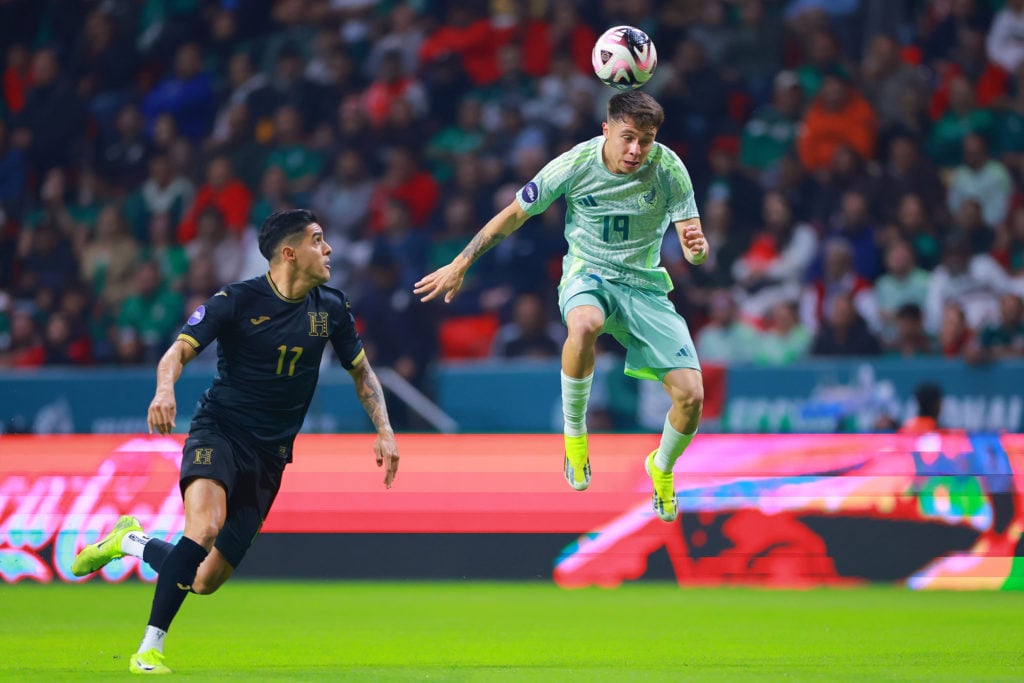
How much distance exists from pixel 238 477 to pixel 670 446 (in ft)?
8.00

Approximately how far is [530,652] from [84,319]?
30.9ft

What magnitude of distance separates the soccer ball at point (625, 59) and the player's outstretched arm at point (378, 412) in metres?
2.04

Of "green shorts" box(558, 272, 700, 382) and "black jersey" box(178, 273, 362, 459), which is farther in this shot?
"green shorts" box(558, 272, 700, 382)

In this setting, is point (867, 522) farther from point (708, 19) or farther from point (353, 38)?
point (353, 38)

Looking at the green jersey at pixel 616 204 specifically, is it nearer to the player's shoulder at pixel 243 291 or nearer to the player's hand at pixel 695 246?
the player's hand at pixel 695 246

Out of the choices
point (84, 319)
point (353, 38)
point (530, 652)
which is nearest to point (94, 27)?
point (353, 38)

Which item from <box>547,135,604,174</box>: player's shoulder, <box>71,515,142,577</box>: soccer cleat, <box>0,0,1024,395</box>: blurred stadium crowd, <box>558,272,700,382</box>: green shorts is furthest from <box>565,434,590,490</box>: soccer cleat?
<box>0,0,1024,395</box>: blurred stadium crowd

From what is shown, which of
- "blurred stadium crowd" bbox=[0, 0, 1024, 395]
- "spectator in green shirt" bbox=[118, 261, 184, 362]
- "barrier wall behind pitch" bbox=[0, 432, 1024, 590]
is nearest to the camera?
"barrier wall behind pitch" bbox=[0, 432, 1024, 590]

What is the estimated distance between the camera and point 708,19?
17.1m

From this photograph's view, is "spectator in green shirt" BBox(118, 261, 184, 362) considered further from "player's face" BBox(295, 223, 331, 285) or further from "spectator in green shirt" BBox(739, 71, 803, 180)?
"player's face" BBox(295, 223, 331, 285)

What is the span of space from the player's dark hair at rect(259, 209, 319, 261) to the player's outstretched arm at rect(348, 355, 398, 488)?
0.83 m

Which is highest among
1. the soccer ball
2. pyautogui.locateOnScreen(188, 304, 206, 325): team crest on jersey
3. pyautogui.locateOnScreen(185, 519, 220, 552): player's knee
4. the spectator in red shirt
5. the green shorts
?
the soccer ball

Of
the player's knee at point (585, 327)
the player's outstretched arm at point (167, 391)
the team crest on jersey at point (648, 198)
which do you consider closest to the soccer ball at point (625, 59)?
the team crest on jersey at point (648, 198)

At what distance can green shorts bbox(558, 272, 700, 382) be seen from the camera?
8.34m
